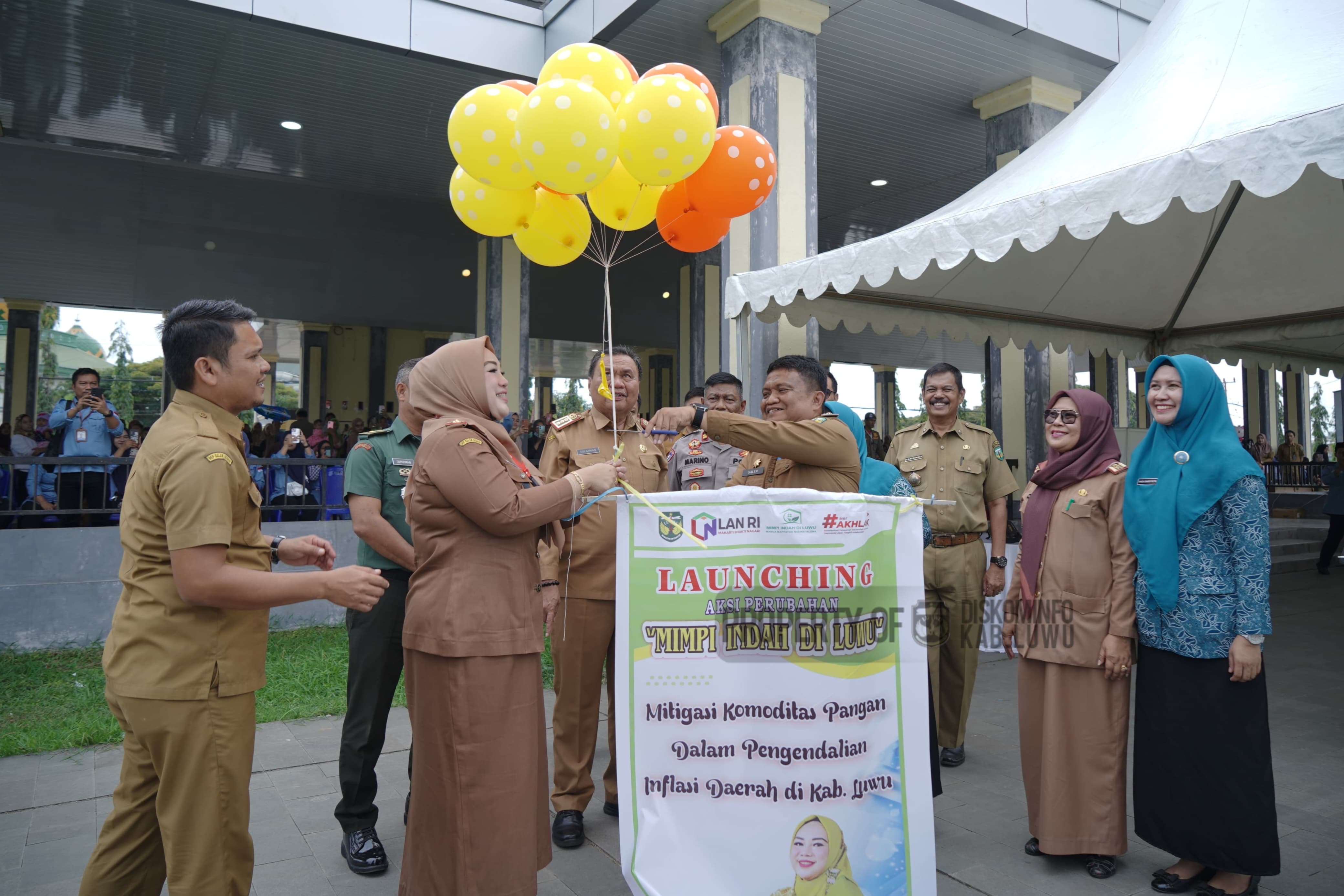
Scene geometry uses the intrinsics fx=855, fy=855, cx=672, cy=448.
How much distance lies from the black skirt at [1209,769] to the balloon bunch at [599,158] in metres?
2.64

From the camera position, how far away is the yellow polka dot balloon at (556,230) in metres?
4.02

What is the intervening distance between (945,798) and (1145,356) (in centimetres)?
539

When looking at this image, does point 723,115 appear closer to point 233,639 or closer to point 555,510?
point 555,510

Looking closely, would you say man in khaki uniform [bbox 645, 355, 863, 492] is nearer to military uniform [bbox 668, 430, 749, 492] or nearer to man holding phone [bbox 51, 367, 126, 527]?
military uniform [bbox 668, 430, 749, 492]

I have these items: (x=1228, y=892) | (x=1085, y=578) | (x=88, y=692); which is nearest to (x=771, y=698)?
(x=1085, y=578)

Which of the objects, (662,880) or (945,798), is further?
(945,798)

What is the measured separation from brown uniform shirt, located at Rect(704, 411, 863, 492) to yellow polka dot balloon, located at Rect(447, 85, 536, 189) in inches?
56.2

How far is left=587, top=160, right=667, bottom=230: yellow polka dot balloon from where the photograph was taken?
4051 millimetres

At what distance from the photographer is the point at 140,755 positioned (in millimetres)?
2182

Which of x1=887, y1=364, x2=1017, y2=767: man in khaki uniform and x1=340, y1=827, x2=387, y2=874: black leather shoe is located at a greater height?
x1=887, y1=364, x2=1017, y2=767: man in khaki uniform

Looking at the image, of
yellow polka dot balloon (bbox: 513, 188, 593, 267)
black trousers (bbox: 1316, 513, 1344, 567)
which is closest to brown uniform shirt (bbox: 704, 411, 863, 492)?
yellow polka dot balloon (bbox: 513, 188, 593, 267)

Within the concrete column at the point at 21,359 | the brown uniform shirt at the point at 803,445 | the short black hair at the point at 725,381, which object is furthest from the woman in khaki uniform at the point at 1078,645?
the concrete column at the point at 21,359

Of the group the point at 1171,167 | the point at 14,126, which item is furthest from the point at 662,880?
the point at 14,126

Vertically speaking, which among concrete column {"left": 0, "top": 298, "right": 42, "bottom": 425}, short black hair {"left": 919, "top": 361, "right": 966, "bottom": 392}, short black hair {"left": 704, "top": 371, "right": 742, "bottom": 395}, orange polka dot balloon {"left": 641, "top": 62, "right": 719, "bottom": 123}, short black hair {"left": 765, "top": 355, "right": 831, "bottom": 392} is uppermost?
concrete column {"left": 0, "top": 298, "right": 42, "bottom": 425}
